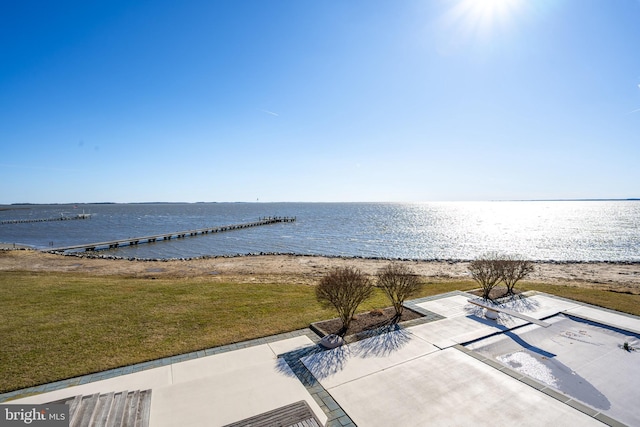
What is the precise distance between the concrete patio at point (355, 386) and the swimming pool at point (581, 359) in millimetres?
148

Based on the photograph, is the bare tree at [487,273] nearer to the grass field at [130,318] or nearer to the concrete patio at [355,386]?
the grass field at [130,318]

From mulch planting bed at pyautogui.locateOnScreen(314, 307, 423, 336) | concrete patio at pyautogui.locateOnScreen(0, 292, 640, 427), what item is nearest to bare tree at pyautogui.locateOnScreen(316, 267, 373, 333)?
mulch planting bed at pyautogui.locateOnScreen(314, 307, 423, 336)

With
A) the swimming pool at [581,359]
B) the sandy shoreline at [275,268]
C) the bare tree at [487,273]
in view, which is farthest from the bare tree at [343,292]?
the sandy shoreline at [275,268]

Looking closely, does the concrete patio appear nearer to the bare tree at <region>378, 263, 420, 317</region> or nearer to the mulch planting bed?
the mulch planting bed

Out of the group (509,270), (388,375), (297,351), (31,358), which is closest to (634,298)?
(509,270)

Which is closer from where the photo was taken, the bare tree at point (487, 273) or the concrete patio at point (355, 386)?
the concrete patio at point (355, 386)

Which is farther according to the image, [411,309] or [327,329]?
[411,309]

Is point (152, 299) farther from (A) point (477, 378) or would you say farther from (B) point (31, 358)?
(A) point (477, 378)

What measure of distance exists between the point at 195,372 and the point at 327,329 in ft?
16.2

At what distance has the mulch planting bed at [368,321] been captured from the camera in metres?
11.6

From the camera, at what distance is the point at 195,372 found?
339 inches

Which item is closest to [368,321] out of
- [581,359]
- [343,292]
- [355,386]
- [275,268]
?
[343,292]

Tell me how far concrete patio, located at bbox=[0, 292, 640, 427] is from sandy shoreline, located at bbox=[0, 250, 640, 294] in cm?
1416

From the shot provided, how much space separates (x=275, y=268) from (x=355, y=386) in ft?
81.4
